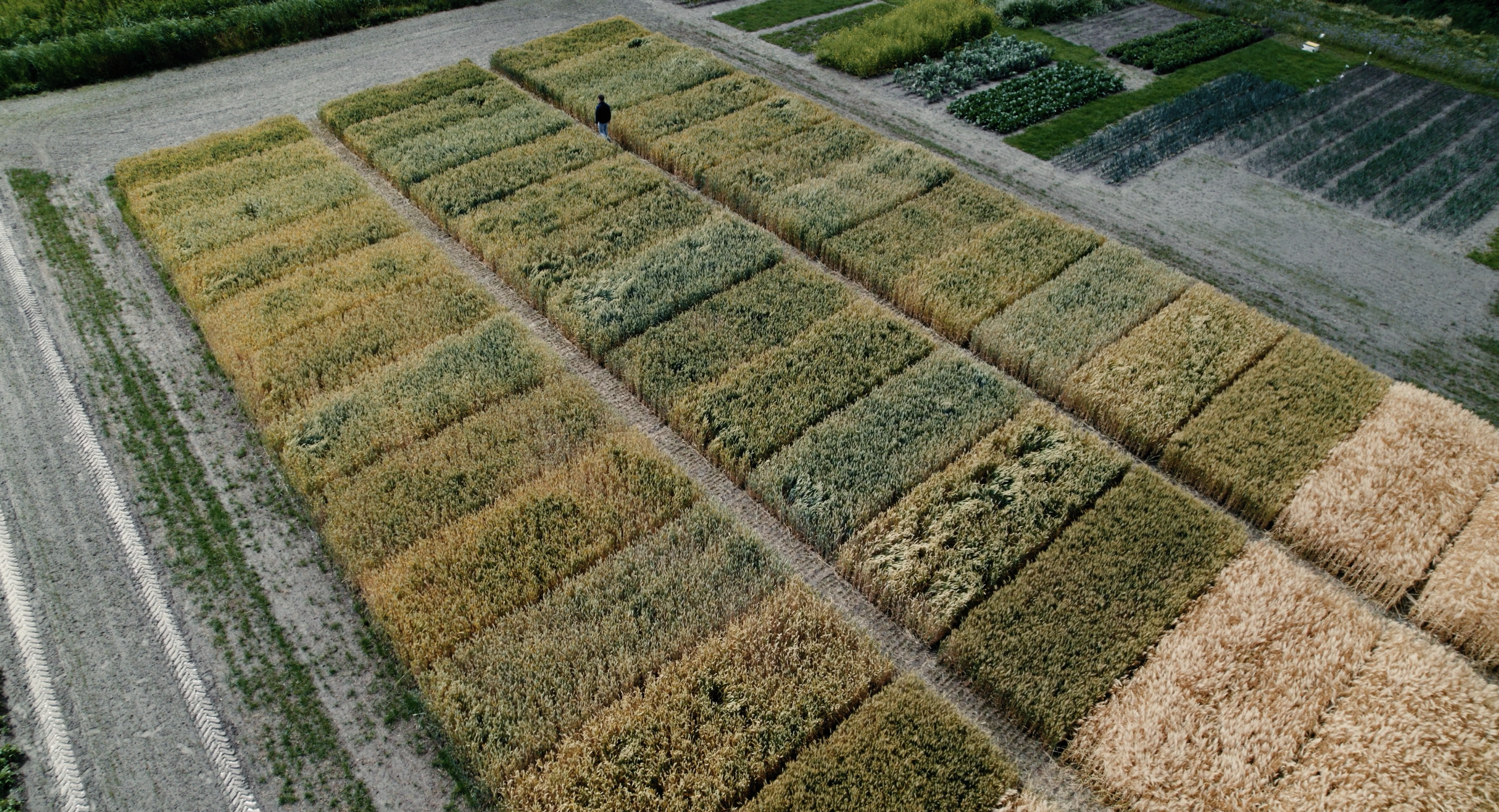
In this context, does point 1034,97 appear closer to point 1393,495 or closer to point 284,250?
point 1393,495

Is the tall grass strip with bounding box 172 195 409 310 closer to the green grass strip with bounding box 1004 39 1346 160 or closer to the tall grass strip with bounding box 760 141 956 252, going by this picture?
the tall grass strip with bounding box 760 141 956 252

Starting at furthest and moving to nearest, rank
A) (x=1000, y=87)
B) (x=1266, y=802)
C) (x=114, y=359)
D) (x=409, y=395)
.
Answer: (x=1000, y=87) < (x=114, y=359) < (x=409, y=395) < (x=1266, y=802)

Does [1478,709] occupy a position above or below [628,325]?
below

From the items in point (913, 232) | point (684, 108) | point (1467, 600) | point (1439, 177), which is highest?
point (684, 108)

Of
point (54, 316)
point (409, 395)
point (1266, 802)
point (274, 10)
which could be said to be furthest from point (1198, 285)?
point (274, 10)

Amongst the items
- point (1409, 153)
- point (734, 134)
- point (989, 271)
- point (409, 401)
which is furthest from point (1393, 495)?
point (734, 134)

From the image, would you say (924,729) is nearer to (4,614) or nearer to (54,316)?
(4,614)
